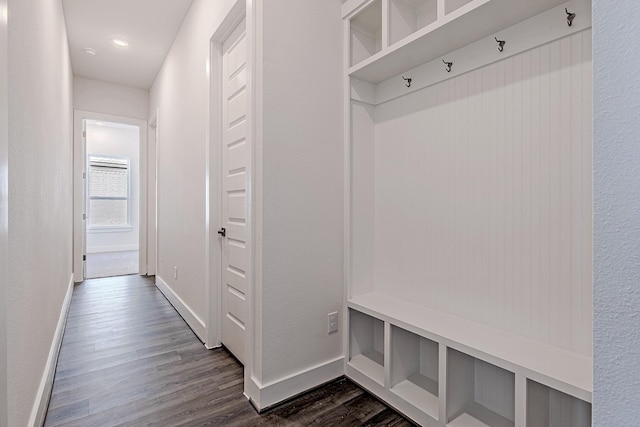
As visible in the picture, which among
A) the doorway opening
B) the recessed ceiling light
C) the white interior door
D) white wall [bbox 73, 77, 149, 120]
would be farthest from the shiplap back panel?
the doorway opening

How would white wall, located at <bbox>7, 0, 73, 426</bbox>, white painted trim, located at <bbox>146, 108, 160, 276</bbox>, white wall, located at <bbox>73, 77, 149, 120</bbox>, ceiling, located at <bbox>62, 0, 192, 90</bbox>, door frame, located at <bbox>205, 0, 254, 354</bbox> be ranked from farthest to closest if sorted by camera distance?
white painted trim, located at <bbox>146, 108, 160, 276</bbox> < white wall, located at <bbox>73, 77, 149, 120</bbox> < ceiling, located at <bbox>62, 0, 192, 90</bbox> < door frame, located at <bbox>205, 0, 254, 354</bbox> < white wall, located at <bbox>7, 0, 73, 426</bbox>

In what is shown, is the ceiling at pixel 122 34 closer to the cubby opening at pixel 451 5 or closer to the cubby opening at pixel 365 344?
the cubby opening at pixel 451 5

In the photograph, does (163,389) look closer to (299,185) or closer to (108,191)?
(299,185)

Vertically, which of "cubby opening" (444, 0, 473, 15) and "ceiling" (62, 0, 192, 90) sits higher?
"ceiling" (62, 0, 192, 90)

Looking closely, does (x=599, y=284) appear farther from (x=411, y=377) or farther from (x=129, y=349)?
(x=129, y=349)

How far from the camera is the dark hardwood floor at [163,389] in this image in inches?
60.6

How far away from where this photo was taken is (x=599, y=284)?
556 mm

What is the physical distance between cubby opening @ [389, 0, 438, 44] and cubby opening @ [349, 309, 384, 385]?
1.61m

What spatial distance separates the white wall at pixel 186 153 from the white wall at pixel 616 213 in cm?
207

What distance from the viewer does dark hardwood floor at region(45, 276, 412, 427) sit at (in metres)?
1.54

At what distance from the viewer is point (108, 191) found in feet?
23.3

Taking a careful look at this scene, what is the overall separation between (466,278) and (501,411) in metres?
0.59

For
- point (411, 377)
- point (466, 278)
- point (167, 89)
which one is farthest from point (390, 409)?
point (167, 89)

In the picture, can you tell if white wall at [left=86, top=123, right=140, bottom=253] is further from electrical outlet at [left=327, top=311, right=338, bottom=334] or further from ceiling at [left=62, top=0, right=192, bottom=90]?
electrical outlet at [left=327, top=311, right=338, bottom=334]
